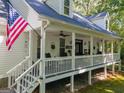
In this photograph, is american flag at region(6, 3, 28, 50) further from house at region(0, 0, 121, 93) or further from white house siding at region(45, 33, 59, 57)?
white house siding at region(45, 33, 59, 57)

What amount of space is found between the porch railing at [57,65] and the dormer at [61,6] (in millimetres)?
3940

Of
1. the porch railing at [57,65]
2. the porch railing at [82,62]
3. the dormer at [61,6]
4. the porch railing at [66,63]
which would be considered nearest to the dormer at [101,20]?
the porch railing at [66,63]

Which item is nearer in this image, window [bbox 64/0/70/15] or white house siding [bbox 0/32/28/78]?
white house siding [bbox 0/32/28/78]

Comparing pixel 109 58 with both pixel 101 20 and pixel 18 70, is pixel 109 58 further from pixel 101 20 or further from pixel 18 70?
pixel 18 70

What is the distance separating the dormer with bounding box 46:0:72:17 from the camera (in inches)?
531

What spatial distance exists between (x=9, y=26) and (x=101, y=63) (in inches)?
439

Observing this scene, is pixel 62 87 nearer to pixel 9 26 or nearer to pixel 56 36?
pixel 56 36

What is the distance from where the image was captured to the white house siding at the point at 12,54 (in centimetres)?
1079

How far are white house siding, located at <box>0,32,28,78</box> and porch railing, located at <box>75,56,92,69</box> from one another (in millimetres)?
3492

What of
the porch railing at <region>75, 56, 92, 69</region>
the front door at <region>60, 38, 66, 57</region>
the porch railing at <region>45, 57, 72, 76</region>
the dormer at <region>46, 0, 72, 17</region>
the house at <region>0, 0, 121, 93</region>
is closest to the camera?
the house at <region>0, 0, 121, 93</region>

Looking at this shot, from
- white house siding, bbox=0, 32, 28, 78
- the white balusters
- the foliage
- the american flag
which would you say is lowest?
the white balusters

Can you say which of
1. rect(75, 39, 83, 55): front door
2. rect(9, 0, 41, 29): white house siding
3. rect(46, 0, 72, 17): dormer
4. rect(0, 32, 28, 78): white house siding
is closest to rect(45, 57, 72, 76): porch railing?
rect(9, 0, 41, 29): white house siding

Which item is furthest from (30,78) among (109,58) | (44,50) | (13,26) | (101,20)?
(101,20)

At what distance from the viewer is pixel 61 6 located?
13547mm
